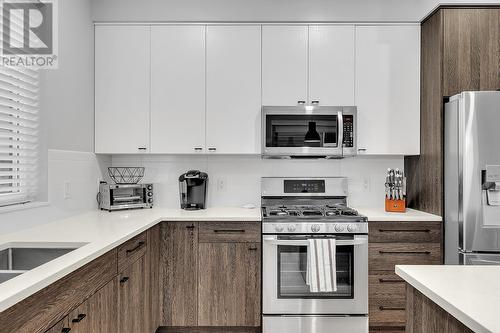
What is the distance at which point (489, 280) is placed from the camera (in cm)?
123

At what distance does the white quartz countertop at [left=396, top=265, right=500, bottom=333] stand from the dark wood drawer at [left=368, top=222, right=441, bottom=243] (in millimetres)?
1377

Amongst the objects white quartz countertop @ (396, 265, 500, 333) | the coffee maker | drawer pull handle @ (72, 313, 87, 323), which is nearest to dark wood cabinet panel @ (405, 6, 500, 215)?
white quartz countertop @ (396, 265, 500, 333)

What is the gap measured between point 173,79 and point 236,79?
1.70ft

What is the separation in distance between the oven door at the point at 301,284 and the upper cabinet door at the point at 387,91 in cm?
87

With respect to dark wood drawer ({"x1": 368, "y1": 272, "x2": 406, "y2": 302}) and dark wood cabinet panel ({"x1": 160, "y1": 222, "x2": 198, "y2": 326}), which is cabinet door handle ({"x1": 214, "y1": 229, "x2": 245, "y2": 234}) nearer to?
dark wood cabinet panel ({"x1": 160, "y1": 222, "x2": 198, "y2": 326})

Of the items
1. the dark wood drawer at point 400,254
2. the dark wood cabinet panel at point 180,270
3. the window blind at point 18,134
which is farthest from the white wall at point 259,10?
the dark wood drawer at point 400,254

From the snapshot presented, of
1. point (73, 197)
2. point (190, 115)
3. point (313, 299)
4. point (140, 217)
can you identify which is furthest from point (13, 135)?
point (313, 299)

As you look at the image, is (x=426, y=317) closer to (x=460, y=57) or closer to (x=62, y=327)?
(x=62, y=327)

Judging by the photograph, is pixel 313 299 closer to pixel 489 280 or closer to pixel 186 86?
pixel 489 280

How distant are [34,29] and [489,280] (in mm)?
2665

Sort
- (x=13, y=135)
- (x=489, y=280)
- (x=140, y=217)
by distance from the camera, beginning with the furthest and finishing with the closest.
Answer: (x=140, y=217) → (x=13, y=135) → (x=489, y=280)

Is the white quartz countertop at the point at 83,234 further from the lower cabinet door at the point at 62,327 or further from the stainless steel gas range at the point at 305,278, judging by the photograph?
the stainless steel gas range at the point at 305,278

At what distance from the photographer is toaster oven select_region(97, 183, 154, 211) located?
9.80 ft

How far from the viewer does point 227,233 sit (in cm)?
276
